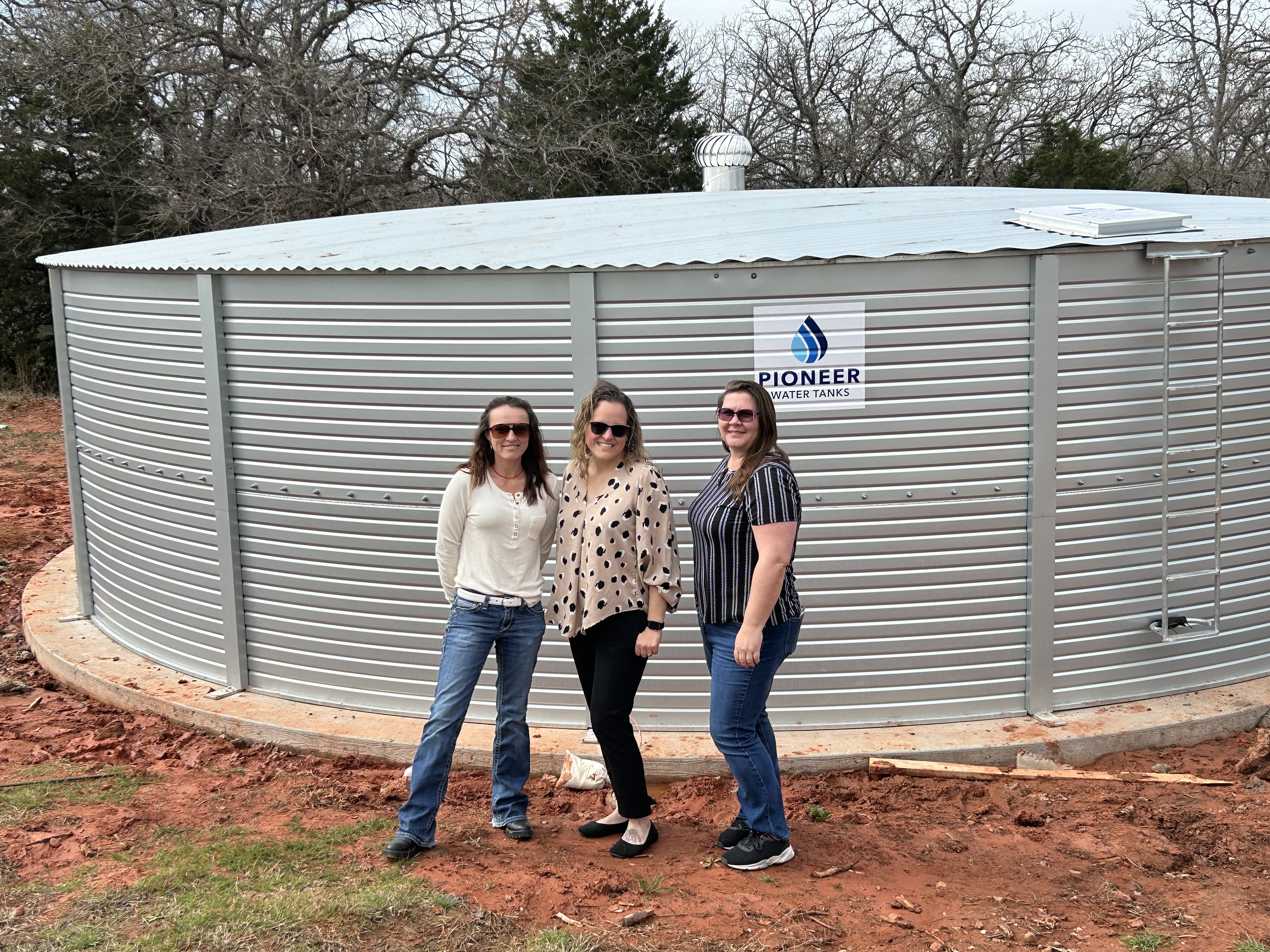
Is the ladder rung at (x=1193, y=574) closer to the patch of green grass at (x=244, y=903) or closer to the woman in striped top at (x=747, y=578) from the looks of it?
the woman in striped top at (x=747, y=578)

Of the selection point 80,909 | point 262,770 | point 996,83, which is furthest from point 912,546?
point 996,83

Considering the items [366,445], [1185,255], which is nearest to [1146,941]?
[1185,255]

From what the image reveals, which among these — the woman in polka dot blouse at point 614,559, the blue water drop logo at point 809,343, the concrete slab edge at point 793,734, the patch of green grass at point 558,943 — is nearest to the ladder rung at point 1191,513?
the concrete slab edge at point 793,734

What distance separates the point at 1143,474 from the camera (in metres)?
6.72

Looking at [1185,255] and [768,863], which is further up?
[1185,255]

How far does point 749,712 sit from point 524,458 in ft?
4.65

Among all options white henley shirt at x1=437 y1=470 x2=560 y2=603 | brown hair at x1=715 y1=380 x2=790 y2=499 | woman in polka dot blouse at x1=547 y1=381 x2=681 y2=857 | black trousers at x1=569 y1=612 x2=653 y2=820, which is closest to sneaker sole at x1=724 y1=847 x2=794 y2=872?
black trousers at x1=569 y1=612 x2=653 y2=820

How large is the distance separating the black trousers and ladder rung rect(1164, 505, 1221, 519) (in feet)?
11.1

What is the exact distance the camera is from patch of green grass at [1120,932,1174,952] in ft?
14.9

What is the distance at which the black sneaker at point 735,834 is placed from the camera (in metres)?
5.32

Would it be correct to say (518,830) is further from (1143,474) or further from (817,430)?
(1143,474)

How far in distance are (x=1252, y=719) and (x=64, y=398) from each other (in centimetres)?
805

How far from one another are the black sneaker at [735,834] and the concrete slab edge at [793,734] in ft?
3.15

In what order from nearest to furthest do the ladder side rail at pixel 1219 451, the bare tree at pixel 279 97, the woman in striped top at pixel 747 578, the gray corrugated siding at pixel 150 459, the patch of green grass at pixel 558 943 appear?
1. the patch of green grass at pixel 558 943
2. the woman in striped top at pixel 747 578
3. the ladder side rail at pixel 1219 451
4. the gray corrugated siding at pixel 150 459
5. the bare tree at pixel 279 97
